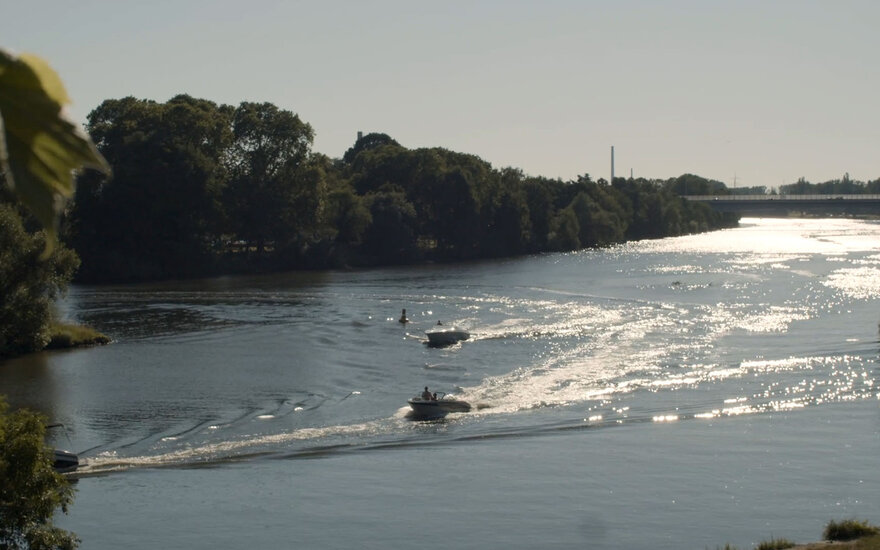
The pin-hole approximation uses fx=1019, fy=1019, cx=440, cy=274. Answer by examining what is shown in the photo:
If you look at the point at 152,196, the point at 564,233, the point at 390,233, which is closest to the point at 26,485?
the point at 152,196

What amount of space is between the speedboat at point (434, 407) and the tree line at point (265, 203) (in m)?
45.9

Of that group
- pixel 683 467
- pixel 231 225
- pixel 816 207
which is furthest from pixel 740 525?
pixel 816 207

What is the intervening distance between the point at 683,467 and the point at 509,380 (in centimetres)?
1371

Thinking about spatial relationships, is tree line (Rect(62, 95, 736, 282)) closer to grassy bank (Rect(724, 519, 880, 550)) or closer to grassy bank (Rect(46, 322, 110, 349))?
grassy bank (Rect(46, 322, 110, 349))

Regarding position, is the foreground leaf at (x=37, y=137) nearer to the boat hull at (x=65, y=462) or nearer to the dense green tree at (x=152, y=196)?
the boat hull at (x=65, y=462)

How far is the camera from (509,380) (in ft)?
141

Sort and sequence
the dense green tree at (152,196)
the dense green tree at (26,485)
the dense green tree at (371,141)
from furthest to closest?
the dense green tree at (371,141) < the dense green tree at (152,196) < the dense green tree at (26,485)

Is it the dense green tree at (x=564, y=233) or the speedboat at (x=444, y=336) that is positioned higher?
the dense green tree at (x=564, y=233)

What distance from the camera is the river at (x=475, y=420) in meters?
25.2

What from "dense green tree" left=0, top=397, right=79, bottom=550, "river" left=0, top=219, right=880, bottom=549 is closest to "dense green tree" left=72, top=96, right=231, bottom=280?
"river" left=0, top=219, right=880, bottom=549

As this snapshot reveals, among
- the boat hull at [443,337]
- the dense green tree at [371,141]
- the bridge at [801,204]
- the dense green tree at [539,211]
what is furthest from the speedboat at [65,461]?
the dense green tree at [371,141]

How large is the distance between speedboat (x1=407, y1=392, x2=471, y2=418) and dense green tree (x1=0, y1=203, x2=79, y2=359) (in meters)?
20.2

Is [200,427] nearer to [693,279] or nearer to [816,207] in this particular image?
[693,279]

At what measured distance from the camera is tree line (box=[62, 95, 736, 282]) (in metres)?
87.5
